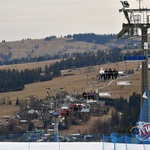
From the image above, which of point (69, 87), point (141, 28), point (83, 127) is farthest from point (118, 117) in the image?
point (141, 28)

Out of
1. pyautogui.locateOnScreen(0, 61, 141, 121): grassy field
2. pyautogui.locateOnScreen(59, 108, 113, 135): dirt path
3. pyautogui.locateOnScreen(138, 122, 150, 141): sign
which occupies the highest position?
pyautogui.locateOnScreen(138, 122, 150, 141): sign

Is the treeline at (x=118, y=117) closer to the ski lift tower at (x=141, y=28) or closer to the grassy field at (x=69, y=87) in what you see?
the grassy field at (x=69, y=87)

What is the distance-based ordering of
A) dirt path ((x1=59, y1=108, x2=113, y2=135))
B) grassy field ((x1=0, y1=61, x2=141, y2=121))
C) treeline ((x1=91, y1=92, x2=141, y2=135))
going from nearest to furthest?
treeline ((x1=91, y1=92, x2=141, y2=135))
dirt path ((x1=59, y1=108, x2=113, y2=135))
grassy field ((x1=0, y1=61, x2=141, y2=121))

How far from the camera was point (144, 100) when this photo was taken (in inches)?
1337

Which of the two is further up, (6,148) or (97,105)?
(6,148)

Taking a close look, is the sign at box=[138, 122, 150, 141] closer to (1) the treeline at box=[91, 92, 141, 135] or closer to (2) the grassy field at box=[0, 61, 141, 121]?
(1) the treeline at box=[91, 92, 141, 135]

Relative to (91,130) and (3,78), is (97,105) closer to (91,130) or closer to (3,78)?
(91,130)

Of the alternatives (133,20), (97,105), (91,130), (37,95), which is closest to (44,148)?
(133,20)

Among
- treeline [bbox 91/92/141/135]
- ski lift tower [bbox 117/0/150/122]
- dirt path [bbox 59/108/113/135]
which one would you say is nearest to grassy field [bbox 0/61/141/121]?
treeline [bbox 91/92/141/135]

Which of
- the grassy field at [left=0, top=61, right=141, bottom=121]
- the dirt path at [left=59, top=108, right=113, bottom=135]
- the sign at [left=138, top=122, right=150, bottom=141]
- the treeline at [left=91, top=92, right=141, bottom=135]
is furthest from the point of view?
the grassy field at [left=0, top=61, right=141, bottom=121]

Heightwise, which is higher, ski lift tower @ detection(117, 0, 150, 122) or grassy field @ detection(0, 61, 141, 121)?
ski lift tower @ detection(117, 0, 150, 122)

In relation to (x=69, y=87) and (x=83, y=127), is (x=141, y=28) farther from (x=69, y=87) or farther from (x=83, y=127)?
(x=69, y=87)

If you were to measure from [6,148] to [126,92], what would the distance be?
120 meters

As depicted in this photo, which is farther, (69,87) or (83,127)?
(69,87)
